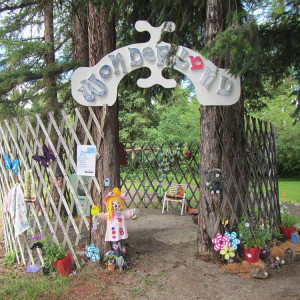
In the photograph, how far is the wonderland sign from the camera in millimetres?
3545

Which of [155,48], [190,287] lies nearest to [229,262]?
[190,287]

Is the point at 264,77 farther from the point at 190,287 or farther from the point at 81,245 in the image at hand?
the point at 81,245

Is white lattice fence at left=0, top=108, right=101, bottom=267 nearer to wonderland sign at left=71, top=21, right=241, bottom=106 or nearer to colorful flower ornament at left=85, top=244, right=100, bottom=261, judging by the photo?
colorful flower ornament at left=85, top=244, right=100, bottom=261

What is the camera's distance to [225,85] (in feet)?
11.7

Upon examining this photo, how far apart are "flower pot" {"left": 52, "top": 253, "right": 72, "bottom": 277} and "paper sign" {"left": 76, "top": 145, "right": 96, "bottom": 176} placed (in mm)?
973

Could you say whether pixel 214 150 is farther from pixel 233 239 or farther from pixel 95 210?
pixel 95 210

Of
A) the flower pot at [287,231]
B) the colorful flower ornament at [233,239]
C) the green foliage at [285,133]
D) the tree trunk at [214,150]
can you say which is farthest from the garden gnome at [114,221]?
the green foliage at [285,133]

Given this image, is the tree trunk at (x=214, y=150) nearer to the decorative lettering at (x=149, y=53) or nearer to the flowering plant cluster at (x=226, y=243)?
Result: the flowering plant cluster at (x=226, y=243)

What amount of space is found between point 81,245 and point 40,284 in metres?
0.94

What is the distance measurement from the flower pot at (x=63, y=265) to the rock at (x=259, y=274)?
199 centimetres

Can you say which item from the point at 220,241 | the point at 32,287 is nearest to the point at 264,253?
the point at 220,241

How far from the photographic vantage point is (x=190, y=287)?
310 cm

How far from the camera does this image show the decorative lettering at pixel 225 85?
3525mm

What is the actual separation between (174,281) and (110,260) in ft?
2.56
